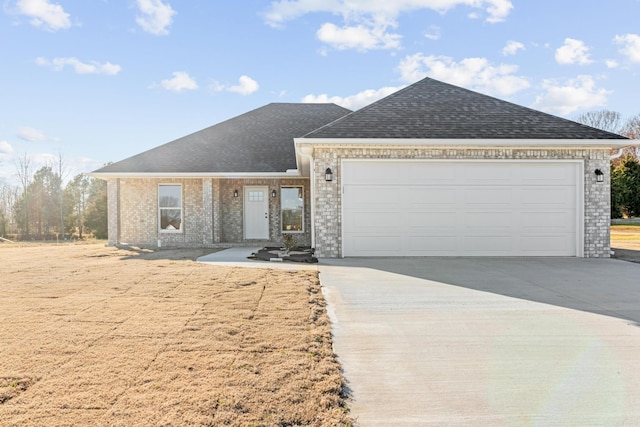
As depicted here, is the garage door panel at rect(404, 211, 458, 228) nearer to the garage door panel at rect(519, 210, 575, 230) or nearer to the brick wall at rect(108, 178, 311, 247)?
the garage door panel at rect(519, 210, 575, 230)

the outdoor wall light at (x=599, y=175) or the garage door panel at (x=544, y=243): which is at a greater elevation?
the outdoor wall light at (x=599, y=175)

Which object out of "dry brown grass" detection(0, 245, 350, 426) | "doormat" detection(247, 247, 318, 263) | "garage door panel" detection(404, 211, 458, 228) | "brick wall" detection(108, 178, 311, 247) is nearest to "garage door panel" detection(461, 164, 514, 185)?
"garage door panel" detection(404, 211, 458, 228)

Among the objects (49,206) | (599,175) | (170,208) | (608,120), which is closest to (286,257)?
(170,208)

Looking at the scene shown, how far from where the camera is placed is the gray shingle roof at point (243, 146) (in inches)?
543

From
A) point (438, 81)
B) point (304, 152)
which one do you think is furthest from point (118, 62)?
point (438, 81)

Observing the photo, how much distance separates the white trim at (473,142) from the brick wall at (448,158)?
155 millimetres

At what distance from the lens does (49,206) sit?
2919 cm

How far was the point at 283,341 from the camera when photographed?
12.1 feet

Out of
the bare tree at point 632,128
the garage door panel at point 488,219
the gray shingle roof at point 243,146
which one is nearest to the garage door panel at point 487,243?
the garage door panel at point 488,219

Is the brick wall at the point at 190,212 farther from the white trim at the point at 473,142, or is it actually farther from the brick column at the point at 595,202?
the brick column at the point at 595,202

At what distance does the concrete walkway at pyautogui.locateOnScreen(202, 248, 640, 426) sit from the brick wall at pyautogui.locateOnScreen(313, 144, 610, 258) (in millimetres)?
2682

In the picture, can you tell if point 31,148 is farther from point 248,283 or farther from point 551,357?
point 551,357

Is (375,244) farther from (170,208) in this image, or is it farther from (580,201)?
(170,208)

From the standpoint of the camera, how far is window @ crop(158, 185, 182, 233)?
1403 centimetres
